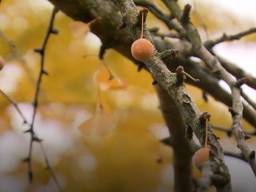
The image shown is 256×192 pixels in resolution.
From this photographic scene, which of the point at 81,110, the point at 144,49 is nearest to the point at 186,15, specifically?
the point at 144,49

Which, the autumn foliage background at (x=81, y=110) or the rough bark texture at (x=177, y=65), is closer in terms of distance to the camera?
the rough bark texture at (x=177, y=65)

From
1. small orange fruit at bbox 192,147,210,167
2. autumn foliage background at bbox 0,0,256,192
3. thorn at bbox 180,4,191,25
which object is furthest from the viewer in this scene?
autumn foliage background at bbox 0,0,256,192

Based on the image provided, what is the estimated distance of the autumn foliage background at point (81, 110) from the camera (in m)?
1.66

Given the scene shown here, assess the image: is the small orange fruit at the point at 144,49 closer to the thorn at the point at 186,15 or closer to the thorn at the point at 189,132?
the thorn at the point at 189,132

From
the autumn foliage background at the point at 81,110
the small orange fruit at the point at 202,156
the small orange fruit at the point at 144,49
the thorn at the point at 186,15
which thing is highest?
the autumn foliage background at the point at 81,110

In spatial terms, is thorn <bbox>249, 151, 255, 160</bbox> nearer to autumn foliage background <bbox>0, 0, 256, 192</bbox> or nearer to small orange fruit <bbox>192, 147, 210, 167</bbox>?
small orange fruit <bbox>192, 147, 210, 167</bbox>

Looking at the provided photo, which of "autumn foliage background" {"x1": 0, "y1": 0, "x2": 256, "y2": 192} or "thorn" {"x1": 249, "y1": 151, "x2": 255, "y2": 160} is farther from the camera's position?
"autumn foliage background" {"x1": 0, "y1": 0, "x2": 256, "y2": 192}

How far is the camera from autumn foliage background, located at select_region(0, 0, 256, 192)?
1.66 m

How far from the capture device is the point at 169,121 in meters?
1.16

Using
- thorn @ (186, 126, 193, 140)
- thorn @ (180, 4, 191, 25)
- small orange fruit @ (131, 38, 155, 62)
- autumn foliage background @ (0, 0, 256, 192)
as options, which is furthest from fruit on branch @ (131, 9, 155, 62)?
autumn foliage background @ (0, 0, 256, 192)

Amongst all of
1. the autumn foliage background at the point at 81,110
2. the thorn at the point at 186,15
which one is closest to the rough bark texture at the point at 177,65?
the thorn at the point at 186,15

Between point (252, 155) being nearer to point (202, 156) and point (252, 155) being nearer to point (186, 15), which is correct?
point (202, 156)

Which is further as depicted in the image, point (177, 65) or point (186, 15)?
point (177, 65)

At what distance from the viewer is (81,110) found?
1770mm
